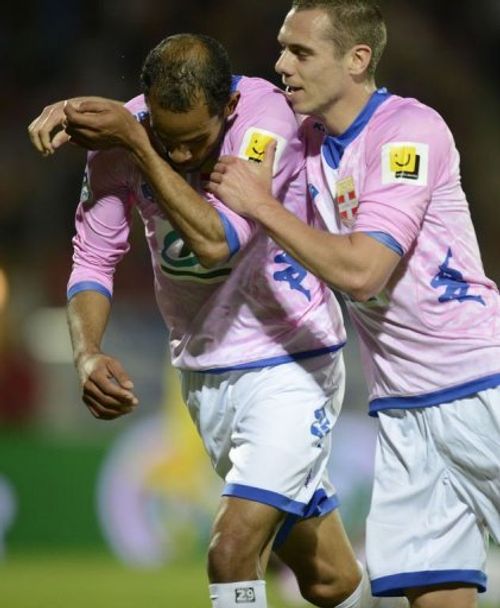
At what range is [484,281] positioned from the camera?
4703 millimetres

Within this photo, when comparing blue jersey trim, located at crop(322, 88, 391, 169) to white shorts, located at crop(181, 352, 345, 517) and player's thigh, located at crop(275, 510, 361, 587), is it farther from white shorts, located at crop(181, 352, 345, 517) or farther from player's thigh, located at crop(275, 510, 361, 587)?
player's thigh, located at crop(275, 510, 361, 587)

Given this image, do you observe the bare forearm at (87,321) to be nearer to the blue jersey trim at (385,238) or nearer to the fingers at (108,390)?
the fingers at (108,390)

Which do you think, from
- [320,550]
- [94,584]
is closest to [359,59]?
[320,550]

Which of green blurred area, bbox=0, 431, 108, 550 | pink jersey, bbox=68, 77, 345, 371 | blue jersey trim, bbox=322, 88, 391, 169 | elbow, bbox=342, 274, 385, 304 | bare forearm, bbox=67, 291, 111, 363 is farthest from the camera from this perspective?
green blurred area, bbox=0, 431, 108, 550

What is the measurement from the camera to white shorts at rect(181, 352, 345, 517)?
493 centimetres

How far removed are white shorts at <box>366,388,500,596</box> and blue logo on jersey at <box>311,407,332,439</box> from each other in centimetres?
35

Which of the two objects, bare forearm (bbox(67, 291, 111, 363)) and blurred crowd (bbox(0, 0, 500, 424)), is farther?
blurred crowd (bbox(0, 0, 500, 424))

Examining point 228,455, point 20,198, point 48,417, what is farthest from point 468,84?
point 228,455

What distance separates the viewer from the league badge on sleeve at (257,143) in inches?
185

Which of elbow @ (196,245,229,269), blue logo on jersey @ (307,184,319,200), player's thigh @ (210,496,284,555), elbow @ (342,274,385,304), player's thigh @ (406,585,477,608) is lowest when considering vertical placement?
player's thigh @ (406,585,477,608)

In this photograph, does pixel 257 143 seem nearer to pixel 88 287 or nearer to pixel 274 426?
pixel 88 287

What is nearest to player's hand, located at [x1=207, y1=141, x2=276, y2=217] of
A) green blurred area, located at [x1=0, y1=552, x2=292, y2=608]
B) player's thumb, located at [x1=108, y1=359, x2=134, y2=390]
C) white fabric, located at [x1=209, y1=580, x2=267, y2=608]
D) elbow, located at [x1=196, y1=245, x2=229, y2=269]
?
elbow, located at [x1=196, y1=245, x2=229, y2=269]

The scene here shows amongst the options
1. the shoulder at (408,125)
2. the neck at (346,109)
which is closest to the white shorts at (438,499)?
the shoulder at (408,125)

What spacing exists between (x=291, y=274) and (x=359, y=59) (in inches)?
33.2
